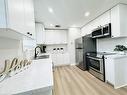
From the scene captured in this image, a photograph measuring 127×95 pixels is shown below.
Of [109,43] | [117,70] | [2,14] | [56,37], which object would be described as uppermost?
[56,37]

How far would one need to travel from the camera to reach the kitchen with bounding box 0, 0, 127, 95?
662 millimetres

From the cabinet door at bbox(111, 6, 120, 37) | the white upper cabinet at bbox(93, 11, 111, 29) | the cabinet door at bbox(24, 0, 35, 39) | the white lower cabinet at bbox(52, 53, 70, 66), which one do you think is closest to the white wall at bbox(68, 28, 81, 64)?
the white lower cabinet at bbox(52, 53, 70, 66)

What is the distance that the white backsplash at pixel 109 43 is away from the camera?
271cm

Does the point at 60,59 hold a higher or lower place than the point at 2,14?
lower

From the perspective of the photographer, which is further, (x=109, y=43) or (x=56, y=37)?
(x=56, y=37)

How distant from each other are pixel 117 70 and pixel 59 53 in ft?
11.5

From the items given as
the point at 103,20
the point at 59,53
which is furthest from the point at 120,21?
the point at 59,53

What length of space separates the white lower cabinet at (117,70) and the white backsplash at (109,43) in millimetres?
583

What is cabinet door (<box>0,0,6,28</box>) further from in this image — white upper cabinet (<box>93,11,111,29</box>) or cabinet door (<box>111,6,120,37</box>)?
white upper cabinet (<box>93,11,111,29</box>)

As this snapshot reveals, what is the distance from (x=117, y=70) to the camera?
7.47ft

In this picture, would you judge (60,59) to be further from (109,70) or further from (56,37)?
(109,70)

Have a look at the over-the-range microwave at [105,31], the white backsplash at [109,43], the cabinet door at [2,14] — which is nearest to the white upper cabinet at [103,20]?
the over-the-range microwave at [105,31]

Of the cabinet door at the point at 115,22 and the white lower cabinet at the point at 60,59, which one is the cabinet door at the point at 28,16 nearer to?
the cabinet door at the point at 115,22

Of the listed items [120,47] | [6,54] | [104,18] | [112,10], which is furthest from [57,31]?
[6,54]
